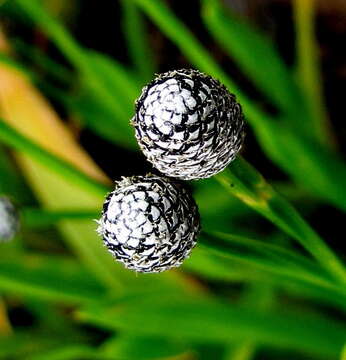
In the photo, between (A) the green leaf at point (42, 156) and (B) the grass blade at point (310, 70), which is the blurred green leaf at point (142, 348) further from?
(B) the grass blade at point (310, 70)

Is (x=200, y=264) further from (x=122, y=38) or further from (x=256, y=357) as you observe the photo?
(x=122, y=38)

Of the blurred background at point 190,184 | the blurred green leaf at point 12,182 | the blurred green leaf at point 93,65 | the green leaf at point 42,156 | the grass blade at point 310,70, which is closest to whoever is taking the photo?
the green leaf at point 42,156

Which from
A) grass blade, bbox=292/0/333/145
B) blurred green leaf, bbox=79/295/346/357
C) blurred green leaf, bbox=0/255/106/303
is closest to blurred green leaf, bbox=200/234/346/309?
blurred green leaf, bbox=79/295/346/357

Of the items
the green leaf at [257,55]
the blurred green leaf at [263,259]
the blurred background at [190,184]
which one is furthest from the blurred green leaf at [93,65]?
the blurred green leaf at [263,259]

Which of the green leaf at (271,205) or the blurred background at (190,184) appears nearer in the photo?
the green leaf at (271,205)

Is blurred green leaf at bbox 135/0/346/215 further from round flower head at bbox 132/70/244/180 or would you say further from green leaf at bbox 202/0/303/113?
round flower head at bbox 132/70/244/180

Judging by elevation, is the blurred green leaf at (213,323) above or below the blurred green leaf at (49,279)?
below

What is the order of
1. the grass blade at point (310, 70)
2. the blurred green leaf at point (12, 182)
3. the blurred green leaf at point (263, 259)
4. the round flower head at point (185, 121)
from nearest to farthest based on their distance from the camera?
the round flower head at point (185, 121) → the blurred green leaf at point (263, 259) → the grass blade at point (310, 70) → the blurred green leaf at point (12, 182)
